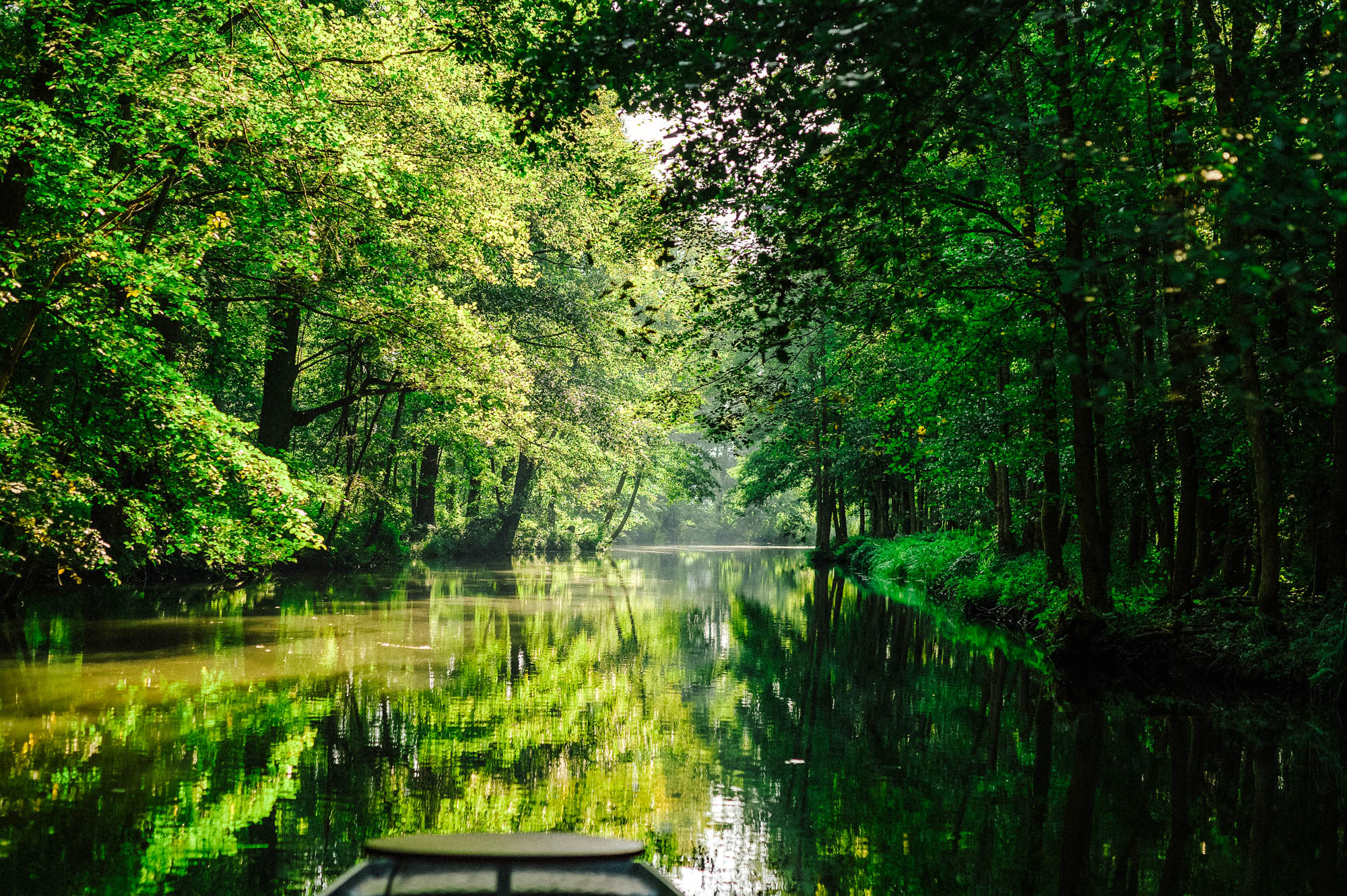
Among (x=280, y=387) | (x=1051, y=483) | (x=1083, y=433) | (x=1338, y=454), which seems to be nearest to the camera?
(x=1338, y=454)

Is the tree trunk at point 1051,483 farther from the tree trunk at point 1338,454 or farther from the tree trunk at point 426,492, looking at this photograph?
the tree trunk at point 426,492

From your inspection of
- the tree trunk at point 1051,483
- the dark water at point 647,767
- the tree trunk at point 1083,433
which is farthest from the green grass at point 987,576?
the dark water at point 647,767

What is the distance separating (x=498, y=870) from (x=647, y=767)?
3606 millimetres

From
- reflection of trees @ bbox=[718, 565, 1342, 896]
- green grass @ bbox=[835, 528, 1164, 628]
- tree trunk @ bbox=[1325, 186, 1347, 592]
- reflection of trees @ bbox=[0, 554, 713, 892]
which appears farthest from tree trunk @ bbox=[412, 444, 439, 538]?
tree trunk @ bbox=[1325, 186, 1347, 592]

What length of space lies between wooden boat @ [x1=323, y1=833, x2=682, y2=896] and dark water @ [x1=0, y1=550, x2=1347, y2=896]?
1418 mm

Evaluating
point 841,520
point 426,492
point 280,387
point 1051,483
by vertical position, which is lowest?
point 841,520

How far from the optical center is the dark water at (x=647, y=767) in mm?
4859

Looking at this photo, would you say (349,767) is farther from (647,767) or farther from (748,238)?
(748,238)

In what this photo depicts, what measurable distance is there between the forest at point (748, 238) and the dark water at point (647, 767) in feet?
8.26

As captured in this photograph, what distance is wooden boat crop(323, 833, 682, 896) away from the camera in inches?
124

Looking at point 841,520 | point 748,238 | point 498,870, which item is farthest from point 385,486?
point 498,870

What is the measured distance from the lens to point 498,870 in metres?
3.25

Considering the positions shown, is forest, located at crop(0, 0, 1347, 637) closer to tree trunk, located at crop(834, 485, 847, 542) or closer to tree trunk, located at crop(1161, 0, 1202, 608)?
tree trunk, located at crop(1161, 0, 1202, 608)

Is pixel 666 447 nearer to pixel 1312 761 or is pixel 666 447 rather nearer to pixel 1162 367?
pixel 1312 761
